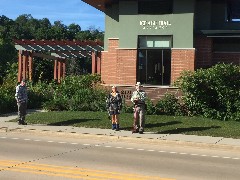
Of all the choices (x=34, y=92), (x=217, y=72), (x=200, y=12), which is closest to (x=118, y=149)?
(x=217, y=72)

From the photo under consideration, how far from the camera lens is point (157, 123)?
18375 mm

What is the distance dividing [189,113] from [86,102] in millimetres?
5344

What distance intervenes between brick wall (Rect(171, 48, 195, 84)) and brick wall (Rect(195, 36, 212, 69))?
38.9 inches

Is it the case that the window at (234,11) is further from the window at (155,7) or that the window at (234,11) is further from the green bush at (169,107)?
the green bush at (169,107)

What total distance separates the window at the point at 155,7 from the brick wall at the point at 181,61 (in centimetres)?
235

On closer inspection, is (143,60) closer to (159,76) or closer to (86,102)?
(159,76)

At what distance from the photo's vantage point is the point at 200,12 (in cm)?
2456

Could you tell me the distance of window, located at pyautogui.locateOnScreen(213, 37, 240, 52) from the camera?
78.7ft

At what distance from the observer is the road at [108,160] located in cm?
931

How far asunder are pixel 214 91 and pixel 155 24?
222 inches

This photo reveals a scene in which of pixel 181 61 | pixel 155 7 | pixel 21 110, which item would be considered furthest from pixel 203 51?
pixel 21 110

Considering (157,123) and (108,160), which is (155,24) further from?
(108,160)

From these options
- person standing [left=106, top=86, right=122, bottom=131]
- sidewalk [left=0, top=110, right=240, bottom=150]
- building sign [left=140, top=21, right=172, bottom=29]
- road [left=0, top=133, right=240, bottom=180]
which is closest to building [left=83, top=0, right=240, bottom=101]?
building sign [left=140, top=21, right=172, bottom=29]

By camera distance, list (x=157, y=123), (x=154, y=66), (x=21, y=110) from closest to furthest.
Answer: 1. (x=157, y=123)
2. (x=21, y=110)
3. (x=154, y=66)
